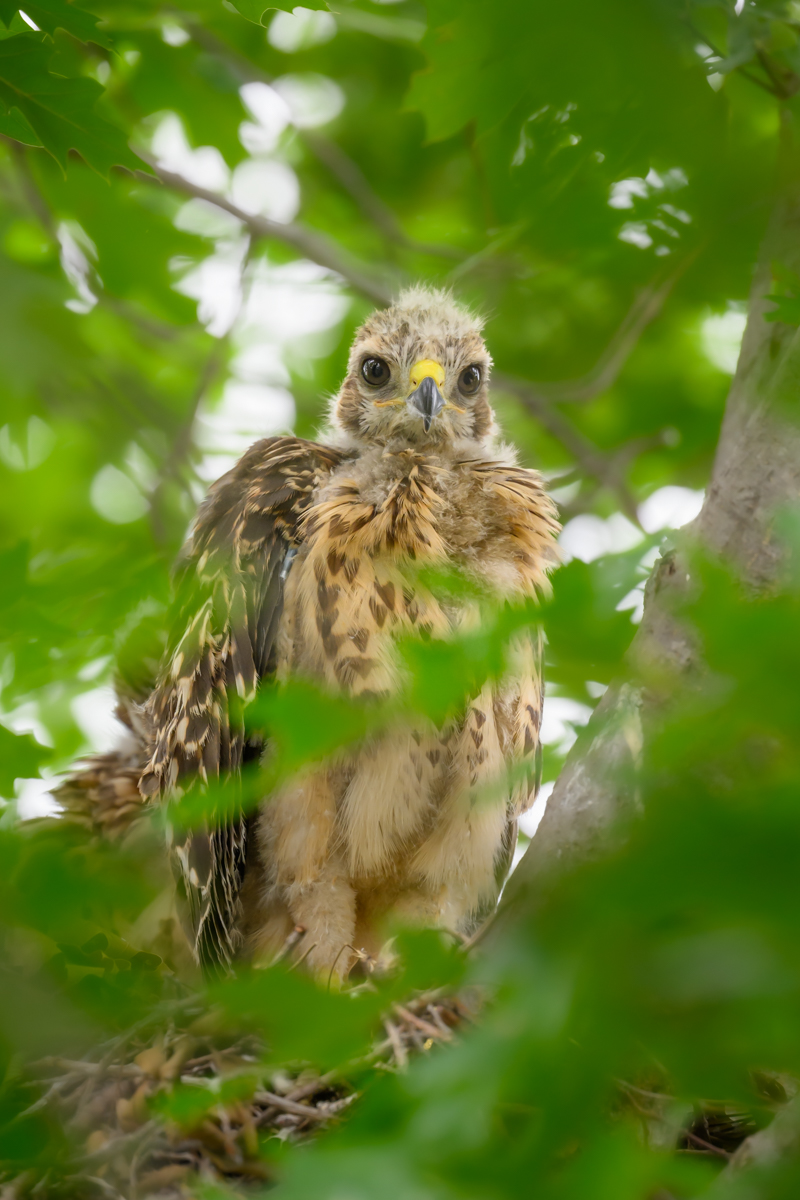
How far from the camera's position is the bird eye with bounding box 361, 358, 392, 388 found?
153 inches

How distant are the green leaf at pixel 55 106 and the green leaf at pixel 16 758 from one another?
132 cm

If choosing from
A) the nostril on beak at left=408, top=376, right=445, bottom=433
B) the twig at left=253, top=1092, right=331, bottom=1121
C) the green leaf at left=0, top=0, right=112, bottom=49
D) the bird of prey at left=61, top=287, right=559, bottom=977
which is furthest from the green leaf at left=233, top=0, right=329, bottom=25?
the twig at left=253, top=1092, right=331, bottom=1121

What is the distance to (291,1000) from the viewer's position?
49.0 inches

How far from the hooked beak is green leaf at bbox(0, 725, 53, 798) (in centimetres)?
179

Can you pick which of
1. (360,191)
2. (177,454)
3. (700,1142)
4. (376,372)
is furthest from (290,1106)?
(360,191)

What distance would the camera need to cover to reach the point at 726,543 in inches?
74.9

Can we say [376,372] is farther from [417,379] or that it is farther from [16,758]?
[16,758]

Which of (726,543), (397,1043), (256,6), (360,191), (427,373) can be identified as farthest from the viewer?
(360,191)

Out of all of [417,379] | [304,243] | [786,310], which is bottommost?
[786,310]

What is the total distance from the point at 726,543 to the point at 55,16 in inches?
64.9

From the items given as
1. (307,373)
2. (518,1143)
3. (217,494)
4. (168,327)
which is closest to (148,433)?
(168,327)

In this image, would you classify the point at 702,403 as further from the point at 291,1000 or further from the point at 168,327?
the point at 291,1000

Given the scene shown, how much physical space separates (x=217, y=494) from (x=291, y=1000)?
243cm

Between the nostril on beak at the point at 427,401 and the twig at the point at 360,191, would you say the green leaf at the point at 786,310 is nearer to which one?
the nostril on beak at the point at 427,401
